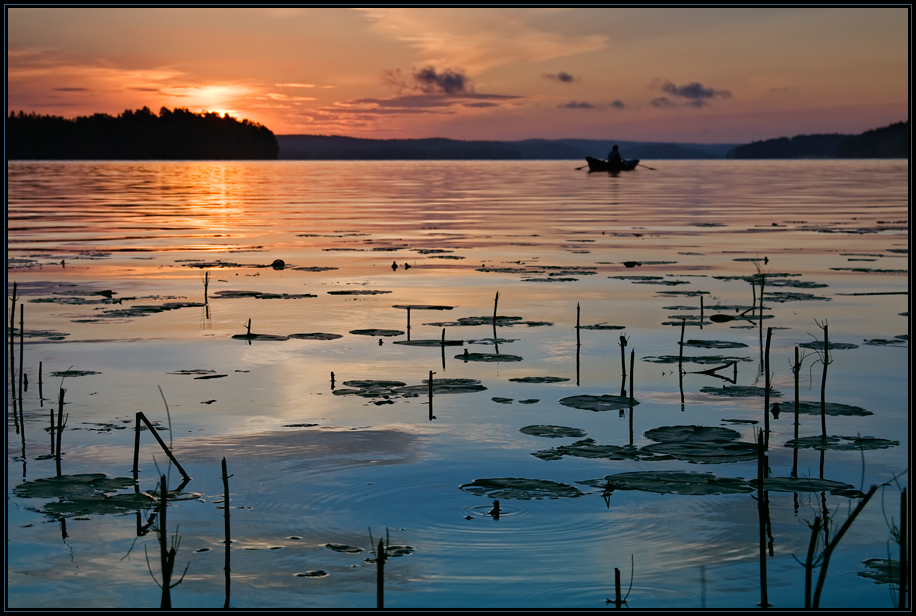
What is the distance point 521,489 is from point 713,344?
249 inches

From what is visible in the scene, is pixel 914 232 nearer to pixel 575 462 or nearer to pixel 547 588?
pixel 575 462

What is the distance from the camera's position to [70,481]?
7.05 meters

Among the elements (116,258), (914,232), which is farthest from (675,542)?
(116,258)

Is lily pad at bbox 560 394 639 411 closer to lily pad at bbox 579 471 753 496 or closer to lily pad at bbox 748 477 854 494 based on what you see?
lily pad at bbox 579 471 753 496

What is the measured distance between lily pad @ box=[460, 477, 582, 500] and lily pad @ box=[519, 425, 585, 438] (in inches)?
52.4

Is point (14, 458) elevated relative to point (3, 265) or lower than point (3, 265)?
lower

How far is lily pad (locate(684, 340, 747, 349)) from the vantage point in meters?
12.4

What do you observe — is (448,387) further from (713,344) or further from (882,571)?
(882,571)

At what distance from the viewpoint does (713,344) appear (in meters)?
12.5

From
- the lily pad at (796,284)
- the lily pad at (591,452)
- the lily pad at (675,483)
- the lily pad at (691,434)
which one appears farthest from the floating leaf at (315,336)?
the lily pad at (796,284)

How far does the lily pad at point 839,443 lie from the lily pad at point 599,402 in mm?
→ 1561

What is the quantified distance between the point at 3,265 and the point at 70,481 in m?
2.65

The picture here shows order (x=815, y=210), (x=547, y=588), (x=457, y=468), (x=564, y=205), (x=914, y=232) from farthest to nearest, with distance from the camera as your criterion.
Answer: (x=564, y=205), (x=815, y=210), (x=914, y=232), (x=457, y=468), (x=547, y=588)

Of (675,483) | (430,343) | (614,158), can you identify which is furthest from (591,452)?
(614,158)
